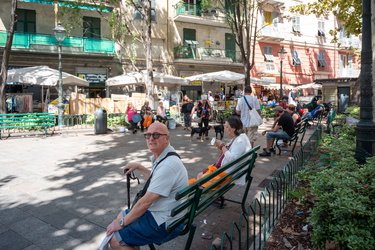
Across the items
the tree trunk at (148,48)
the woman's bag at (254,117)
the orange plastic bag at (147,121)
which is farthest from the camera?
the tree trunk at (148,48)

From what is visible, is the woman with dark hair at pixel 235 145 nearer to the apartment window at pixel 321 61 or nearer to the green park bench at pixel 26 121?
the green park bench at pixel 26 121

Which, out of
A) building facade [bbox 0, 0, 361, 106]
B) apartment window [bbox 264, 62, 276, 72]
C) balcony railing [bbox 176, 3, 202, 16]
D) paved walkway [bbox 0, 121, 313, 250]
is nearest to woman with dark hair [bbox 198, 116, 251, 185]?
paved walkway [bbox 0, 121, 313, 250]

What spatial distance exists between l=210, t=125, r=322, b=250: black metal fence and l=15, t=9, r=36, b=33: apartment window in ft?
64.7

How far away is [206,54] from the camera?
24.1 m

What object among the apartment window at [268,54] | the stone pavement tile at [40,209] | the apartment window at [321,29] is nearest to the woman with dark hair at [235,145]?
the stone pavement tile at [40,209]

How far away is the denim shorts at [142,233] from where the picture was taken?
7.43 feet

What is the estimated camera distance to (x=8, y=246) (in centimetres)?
300

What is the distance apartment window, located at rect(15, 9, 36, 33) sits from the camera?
60.9 feet

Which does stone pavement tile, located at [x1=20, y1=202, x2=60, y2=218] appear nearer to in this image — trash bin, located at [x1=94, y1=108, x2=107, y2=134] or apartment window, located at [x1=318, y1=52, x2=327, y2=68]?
trash bin, located at [x1=94, y1=108, x2=107, y2=134]

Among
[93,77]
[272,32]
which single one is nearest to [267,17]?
[272,32]

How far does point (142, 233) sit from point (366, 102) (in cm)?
→ 357

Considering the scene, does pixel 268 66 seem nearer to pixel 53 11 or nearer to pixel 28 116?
pixel 53 11

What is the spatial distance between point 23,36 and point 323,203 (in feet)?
64.4

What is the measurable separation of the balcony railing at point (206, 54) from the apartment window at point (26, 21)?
10468 millimetres
